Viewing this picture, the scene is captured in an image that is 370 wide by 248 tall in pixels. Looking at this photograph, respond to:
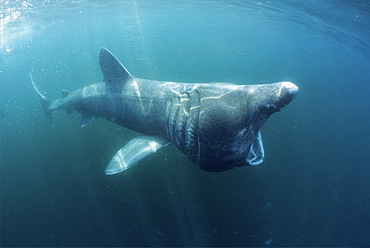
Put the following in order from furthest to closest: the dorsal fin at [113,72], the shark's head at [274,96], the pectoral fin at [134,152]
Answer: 1. the dorsal fin at [113,72]
2. the pectoral fin at [134,152]
3. the shark's head at [274,96]

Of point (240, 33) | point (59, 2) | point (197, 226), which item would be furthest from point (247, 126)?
point (240, 33)

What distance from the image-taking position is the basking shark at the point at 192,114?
9.39 feet

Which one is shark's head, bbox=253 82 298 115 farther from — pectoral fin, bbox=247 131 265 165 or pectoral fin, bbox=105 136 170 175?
pectoral fin, bbox=105 136 170 175

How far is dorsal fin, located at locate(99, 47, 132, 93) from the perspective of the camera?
17.1 ft

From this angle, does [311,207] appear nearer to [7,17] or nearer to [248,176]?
[248,176]

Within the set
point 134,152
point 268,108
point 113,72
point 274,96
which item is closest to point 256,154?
point 268,108

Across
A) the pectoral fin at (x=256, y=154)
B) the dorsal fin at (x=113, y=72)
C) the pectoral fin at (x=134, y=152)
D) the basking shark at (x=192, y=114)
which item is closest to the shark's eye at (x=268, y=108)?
the basking shark at (x=192, y=114)

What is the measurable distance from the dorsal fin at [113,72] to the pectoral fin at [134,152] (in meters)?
1.77

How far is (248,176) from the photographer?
672 cm

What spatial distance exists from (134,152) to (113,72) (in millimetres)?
2508

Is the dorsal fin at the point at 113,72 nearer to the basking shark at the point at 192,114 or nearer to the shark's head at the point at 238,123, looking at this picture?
the basking shark at the point at 192,114

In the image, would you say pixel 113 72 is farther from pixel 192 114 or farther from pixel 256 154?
pixel 256 154

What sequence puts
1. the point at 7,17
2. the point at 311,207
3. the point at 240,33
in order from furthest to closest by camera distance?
the point at 240,33 → the point at 7,17 → the point at 311,207

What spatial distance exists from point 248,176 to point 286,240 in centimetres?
210
